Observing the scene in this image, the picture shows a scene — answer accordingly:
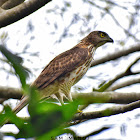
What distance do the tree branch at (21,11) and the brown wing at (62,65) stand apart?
1.33 meters

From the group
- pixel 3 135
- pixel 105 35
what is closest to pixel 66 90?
pixel 105 35

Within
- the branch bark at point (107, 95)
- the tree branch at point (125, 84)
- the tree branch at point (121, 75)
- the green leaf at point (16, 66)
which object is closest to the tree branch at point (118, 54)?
the tree branch at point (121, 75)

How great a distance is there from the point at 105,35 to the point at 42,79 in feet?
5.17

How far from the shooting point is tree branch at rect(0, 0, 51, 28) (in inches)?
106

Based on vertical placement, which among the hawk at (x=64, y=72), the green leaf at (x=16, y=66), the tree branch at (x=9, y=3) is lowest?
the green leaf at (x=16, y=66)

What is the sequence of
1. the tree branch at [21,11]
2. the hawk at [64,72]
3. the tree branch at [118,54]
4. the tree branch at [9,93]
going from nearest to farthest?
the tree branch at [21,11], the tree branch at [9,93], the hawk at [64,72], the tree branch at [118,54]

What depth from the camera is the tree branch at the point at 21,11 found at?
2.71m

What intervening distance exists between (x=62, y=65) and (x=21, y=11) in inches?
64.1

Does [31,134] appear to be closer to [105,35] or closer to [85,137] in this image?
[85,137]

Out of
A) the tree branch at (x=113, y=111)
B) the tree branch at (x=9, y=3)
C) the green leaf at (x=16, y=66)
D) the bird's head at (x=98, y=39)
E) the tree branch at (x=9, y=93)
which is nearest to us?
the green leaf at (x=16, y=66)

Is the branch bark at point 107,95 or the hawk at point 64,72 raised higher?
the hawk at point 64,72

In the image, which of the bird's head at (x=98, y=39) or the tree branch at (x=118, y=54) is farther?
the bird's head at (x=98, y=39)

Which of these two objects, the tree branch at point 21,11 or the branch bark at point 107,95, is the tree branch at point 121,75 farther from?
the tree branch at point 21,11

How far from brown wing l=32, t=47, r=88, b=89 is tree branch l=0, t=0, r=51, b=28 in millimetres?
1330
